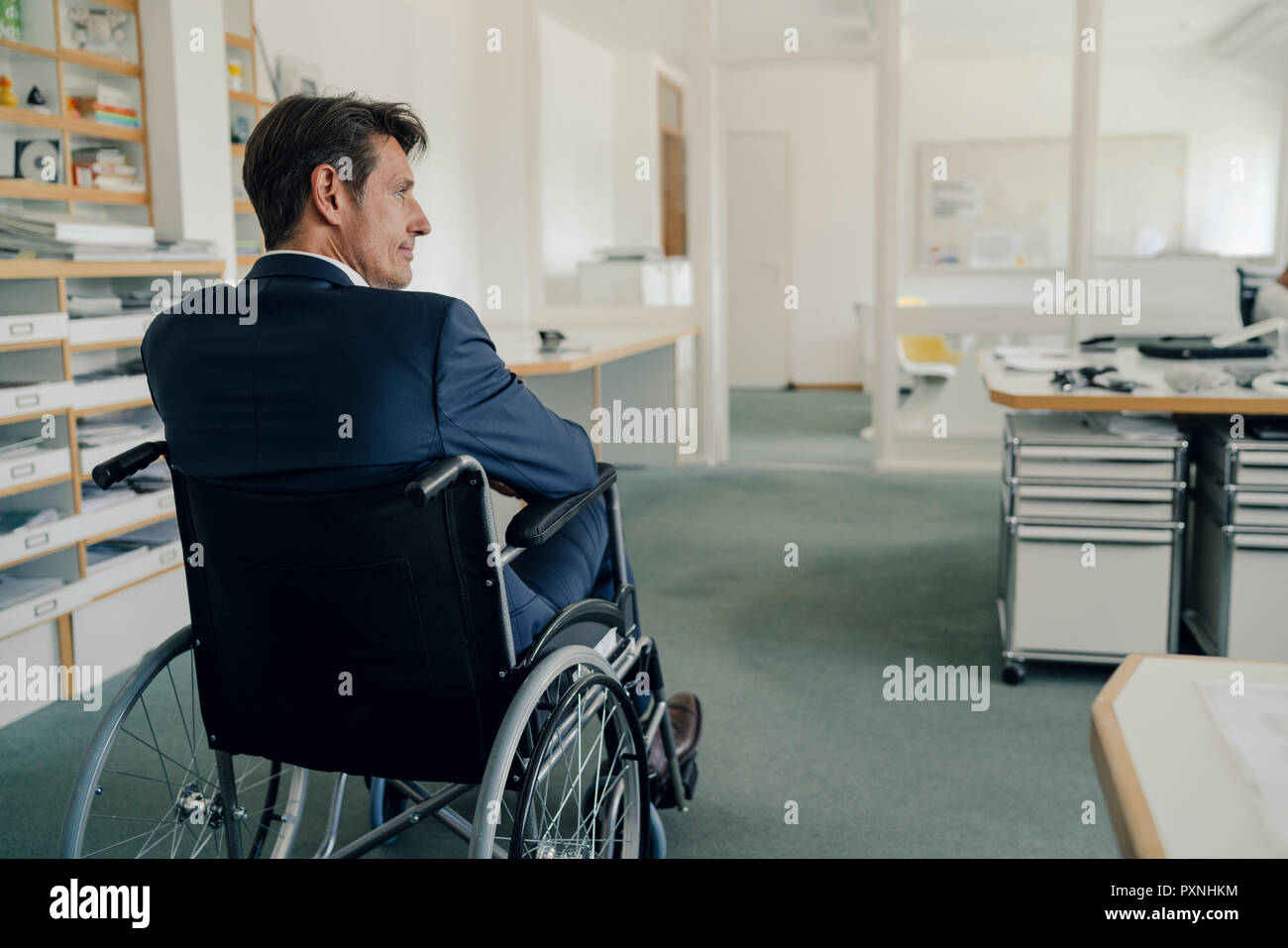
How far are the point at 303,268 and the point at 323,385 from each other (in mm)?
211

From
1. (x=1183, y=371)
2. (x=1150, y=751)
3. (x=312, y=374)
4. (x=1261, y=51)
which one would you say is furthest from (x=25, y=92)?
(x=1261, y=51)

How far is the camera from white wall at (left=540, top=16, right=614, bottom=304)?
22.0ft

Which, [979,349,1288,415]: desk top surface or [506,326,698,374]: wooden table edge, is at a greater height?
[506,326,698,374]: wooden table edge

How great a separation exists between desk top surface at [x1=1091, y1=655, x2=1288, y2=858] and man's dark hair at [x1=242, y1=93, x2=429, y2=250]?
119 cm

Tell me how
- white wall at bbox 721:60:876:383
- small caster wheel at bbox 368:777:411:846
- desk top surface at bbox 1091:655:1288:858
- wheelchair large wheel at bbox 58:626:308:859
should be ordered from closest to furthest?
desk top surface at bbox 1091:655:1288:858, wheelchair large wheel at bbox 58:626:308:859, small caster wheel at bbox 368:777:411:846, white wall at bbox 721:60:876:383

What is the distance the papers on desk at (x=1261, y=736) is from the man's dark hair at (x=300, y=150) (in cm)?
125

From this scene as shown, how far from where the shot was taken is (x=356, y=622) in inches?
57.3

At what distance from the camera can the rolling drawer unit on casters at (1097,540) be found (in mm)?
2934

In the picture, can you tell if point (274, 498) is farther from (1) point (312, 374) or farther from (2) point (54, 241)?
(2) point (54, 241)

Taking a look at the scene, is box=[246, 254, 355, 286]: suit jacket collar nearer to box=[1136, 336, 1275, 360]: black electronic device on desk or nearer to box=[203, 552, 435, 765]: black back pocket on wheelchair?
box=[203, 552, 435, 765]: black back pocket on wheelchair

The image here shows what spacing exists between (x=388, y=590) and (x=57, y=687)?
6.74 feet

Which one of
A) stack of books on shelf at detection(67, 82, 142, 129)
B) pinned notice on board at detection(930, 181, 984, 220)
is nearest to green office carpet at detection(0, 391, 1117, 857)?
stack of books on shelf at detection(67, 82, 142, 129)

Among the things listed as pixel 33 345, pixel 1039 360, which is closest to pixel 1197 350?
pixel 1039 360

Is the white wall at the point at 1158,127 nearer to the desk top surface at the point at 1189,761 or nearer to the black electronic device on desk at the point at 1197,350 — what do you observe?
the black electronic device on desk at the point at 1197,350
